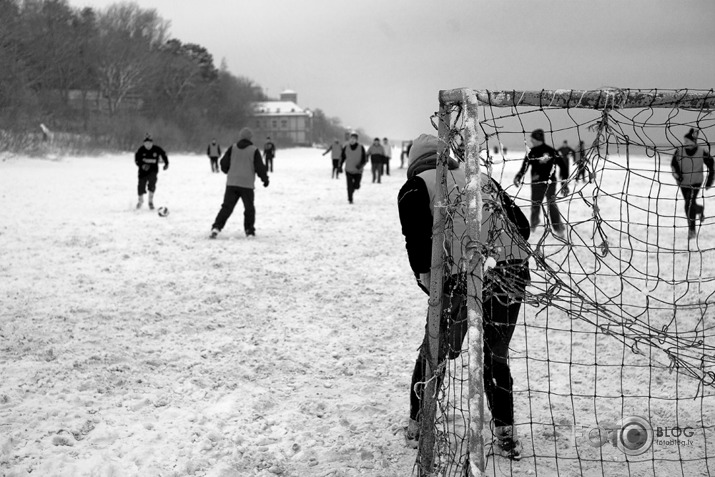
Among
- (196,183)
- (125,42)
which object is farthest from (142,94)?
(196,183)

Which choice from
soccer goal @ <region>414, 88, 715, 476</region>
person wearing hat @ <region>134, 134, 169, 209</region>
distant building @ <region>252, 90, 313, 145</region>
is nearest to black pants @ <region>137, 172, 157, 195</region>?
person wearing hat @ <region>134, 134, 169, 209</region>

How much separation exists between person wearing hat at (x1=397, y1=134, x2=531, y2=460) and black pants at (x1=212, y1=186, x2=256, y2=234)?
644cm

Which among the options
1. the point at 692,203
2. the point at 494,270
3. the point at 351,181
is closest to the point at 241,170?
the point at 351,181

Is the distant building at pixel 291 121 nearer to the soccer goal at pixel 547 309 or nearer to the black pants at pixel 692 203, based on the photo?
the black pants at pixel 692 203

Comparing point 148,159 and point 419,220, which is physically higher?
point 148,159

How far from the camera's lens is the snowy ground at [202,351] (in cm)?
339

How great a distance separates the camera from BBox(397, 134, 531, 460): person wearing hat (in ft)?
9.84

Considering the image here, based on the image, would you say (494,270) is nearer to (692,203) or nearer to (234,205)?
(692,203)

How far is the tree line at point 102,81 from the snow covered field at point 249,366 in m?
22.3

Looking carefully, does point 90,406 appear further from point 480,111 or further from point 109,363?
point 480,111

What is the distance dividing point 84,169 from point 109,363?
22.2 meters

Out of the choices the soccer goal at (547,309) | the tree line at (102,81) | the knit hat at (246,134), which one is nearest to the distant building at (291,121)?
the tree line at (102,81)

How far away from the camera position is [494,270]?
9.52 ft

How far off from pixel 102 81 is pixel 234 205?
5277 cm
